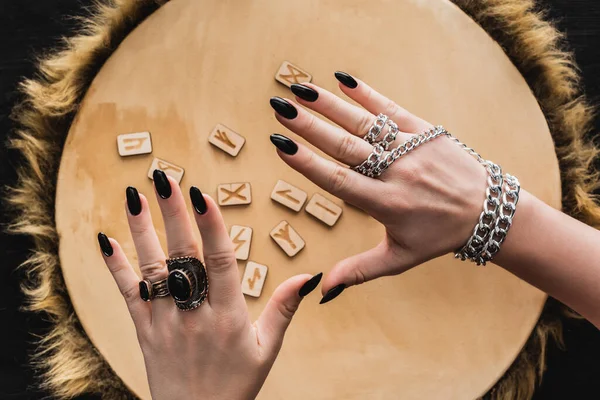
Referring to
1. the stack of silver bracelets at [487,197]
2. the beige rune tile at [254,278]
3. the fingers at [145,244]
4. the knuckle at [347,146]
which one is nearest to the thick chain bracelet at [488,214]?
the stack of silver bracelets at [487,197]

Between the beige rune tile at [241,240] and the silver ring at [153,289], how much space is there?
0.19 metres

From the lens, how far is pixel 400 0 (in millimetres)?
834

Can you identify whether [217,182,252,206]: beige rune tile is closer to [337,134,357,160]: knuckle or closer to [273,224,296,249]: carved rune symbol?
[273,224,296,249]: carved rune symbol

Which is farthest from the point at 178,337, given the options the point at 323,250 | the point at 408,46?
the point at 408,46

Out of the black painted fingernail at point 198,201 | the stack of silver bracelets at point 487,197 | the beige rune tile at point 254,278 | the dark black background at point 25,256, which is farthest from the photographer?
the dark black background at point 25,256

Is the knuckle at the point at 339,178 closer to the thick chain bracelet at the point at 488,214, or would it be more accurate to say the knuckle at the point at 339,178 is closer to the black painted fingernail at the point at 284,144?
the black painted fingernail at the point at 284,144

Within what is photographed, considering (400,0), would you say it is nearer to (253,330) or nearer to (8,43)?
(253,330)

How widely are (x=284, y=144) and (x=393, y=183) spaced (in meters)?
0.15

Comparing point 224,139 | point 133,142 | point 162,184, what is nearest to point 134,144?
point 133,142

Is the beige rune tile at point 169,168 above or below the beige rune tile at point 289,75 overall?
below

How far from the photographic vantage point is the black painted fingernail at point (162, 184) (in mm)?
585

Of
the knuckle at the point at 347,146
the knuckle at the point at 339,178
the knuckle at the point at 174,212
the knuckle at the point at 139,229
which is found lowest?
the knuckle at the point at 139,229

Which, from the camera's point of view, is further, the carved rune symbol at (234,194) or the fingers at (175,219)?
the carved rune symbol at (234,194)

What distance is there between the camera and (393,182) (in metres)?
0.64
